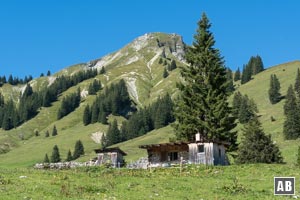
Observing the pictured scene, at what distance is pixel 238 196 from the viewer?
28781 millimetres

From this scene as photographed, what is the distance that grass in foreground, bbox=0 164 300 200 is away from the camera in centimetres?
2786

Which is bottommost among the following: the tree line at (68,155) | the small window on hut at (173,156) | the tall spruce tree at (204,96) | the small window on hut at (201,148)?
the tree line at (68,155)

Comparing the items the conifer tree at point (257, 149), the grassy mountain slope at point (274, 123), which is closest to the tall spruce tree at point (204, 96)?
the conifer tree at point (257, 149)

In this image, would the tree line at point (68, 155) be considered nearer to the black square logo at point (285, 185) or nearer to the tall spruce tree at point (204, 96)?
the tall spruce tree at point (204, 96)

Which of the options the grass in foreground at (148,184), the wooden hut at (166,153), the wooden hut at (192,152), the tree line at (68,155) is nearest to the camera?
the grass in foreground at (148,184)

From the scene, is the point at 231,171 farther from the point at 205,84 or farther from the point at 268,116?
the point at 268,116

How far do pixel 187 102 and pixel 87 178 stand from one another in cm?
3122

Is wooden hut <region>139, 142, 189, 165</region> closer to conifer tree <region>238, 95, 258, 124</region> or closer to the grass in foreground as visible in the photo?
the grass in foreground

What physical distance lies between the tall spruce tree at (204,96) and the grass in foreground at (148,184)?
59.9 feet

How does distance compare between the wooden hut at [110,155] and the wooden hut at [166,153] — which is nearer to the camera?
the wooden hut at [166,153]

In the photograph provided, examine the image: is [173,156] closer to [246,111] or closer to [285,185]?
[285,185]

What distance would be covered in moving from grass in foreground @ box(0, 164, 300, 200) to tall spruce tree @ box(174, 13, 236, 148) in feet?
59.9

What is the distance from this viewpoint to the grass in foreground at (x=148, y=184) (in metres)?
27.9

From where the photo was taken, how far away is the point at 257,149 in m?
66.4
